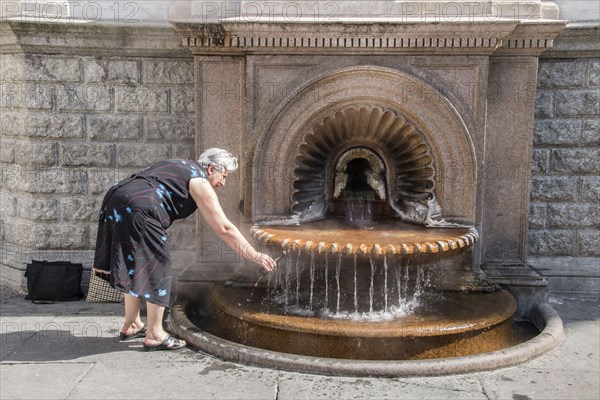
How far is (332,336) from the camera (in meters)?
4.96

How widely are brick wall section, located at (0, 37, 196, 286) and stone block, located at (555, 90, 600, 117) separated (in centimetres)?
392

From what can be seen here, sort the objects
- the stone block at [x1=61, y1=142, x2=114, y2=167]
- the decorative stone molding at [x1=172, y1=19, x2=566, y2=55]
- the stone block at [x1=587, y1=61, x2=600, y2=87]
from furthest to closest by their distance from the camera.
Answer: the stone block at [x1=61, y1=142, x2=114, y2=167], the stone block at [x1=587, y1=61, x2=600, y2=87], the decorative stone molding at [x1=172, y1=19, x2=566, y2=55]

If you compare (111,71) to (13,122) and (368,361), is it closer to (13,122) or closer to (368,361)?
(13,122)

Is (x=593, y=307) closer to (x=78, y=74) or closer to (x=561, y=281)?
(x=561, y=281)

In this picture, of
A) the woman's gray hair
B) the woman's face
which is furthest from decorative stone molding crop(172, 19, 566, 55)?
the woman's face

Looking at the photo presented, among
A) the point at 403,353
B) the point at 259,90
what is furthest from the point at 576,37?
the point at 403,353

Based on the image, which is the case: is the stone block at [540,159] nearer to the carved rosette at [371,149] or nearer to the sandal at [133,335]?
the carved rosette at [371,149]

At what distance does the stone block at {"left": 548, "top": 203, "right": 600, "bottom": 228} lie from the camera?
7.22 meters

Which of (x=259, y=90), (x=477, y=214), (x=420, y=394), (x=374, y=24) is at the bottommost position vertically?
(x=420, y=394)

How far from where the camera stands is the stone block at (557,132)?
23.5 feet

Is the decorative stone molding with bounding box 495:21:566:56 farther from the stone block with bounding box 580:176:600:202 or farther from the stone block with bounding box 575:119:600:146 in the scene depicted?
the stone block with bounding box 580:176:600:202

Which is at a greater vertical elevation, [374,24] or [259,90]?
[374,24]

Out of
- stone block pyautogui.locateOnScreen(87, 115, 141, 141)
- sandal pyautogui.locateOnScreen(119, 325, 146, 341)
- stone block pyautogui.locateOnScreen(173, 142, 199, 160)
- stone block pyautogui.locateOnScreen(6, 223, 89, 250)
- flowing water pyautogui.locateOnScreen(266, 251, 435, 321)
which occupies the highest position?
stone block pyautogui.locateOnScreen(87, 115, 141, 141)

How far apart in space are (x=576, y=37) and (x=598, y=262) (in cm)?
239
